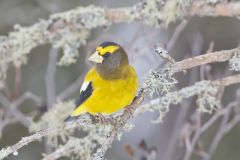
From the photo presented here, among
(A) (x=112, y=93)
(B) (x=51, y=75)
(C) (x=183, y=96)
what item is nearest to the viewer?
(A) (x=112, y=93)

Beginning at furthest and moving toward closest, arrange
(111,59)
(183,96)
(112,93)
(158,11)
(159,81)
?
1. (158,11)
2. (183,96)
3. (111,59)
4. (112,93)
5. (159,81)

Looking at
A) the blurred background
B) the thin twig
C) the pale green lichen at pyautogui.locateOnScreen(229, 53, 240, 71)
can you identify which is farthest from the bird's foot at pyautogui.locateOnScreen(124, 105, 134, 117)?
the blurred background

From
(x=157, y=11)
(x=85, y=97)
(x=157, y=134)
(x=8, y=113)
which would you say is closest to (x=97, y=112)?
(x=85, y=97)

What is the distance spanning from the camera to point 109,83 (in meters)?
3.68

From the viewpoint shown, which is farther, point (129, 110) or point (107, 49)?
point (107, 49)

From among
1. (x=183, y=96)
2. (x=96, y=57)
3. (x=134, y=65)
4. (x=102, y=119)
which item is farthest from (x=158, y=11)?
(x=134, y=65)

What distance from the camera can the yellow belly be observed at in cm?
357

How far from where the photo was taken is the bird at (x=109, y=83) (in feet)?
11.8

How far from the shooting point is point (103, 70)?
3.71 m

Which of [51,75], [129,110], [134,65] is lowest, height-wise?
[129,110]

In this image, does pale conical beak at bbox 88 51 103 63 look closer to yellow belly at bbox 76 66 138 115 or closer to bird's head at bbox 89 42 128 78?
bird's head at bbox 89 42 128 78

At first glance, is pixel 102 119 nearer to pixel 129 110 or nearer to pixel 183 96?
pixel 129 110

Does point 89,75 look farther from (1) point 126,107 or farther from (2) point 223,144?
(2) point 223,144

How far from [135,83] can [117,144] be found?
3.73 meters
